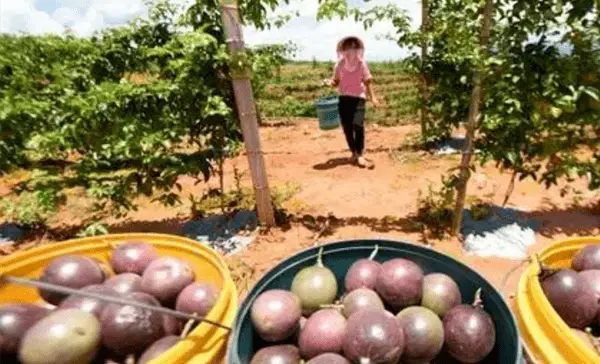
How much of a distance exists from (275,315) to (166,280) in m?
0.55

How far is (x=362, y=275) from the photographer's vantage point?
2023mm

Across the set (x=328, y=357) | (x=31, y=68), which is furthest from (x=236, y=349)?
(x=31, y=68)

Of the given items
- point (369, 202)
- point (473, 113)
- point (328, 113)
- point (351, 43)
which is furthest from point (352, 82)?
point (328, 113)

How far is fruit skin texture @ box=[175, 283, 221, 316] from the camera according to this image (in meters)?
1.92

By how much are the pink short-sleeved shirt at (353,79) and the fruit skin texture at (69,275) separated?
4877mm

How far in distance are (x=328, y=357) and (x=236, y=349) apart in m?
0.32

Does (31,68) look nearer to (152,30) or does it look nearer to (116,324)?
(152,30)

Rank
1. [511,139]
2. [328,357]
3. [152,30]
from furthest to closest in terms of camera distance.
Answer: [152,30] < [511,139] < [328,357]

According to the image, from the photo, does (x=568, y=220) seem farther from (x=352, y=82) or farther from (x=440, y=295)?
(x=440, y=295)

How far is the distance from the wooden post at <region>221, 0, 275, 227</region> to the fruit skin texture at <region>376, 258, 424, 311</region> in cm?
255

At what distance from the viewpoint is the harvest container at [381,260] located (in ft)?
5.67

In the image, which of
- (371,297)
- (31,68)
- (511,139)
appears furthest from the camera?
(31,68)

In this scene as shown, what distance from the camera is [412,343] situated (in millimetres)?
1727

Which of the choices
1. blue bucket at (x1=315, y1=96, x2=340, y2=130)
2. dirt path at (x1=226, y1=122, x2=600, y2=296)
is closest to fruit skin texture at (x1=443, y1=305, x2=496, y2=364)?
dirt path at (x1=226, y1=122, x2=600, y2=296)
